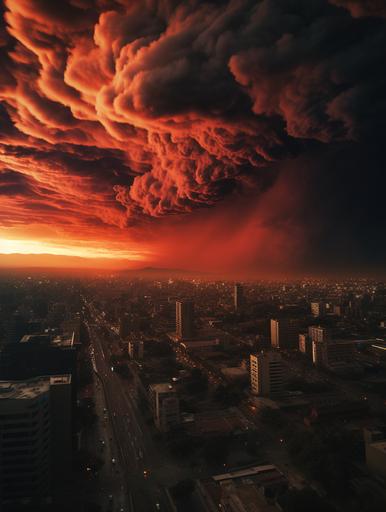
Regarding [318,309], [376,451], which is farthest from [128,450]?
Result: [318,309]

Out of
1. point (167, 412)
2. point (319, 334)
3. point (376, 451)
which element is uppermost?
point (319, 334)

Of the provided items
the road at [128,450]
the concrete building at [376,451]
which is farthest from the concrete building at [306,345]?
the concrete building at [376,451]

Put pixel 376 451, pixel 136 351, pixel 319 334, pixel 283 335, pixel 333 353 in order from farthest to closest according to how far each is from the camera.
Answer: pixel 283 335
pixel 319 334
pixel 136 351
pixel 333 353
pixel 376 451

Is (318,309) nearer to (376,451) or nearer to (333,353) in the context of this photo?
(333,353)

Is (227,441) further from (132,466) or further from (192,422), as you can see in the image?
(132,466)

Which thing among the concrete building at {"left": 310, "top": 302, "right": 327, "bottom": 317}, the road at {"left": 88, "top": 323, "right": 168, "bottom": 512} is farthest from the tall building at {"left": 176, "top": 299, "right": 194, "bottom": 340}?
the concrete building at {"left": 310, "top": 302, "right": 327, "bottom": 317}

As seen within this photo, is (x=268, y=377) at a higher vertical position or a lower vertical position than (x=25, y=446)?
lower

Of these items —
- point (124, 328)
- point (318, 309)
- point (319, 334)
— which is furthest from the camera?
point (318, 309)

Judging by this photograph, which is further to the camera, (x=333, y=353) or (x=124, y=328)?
(x=124, y=328)
